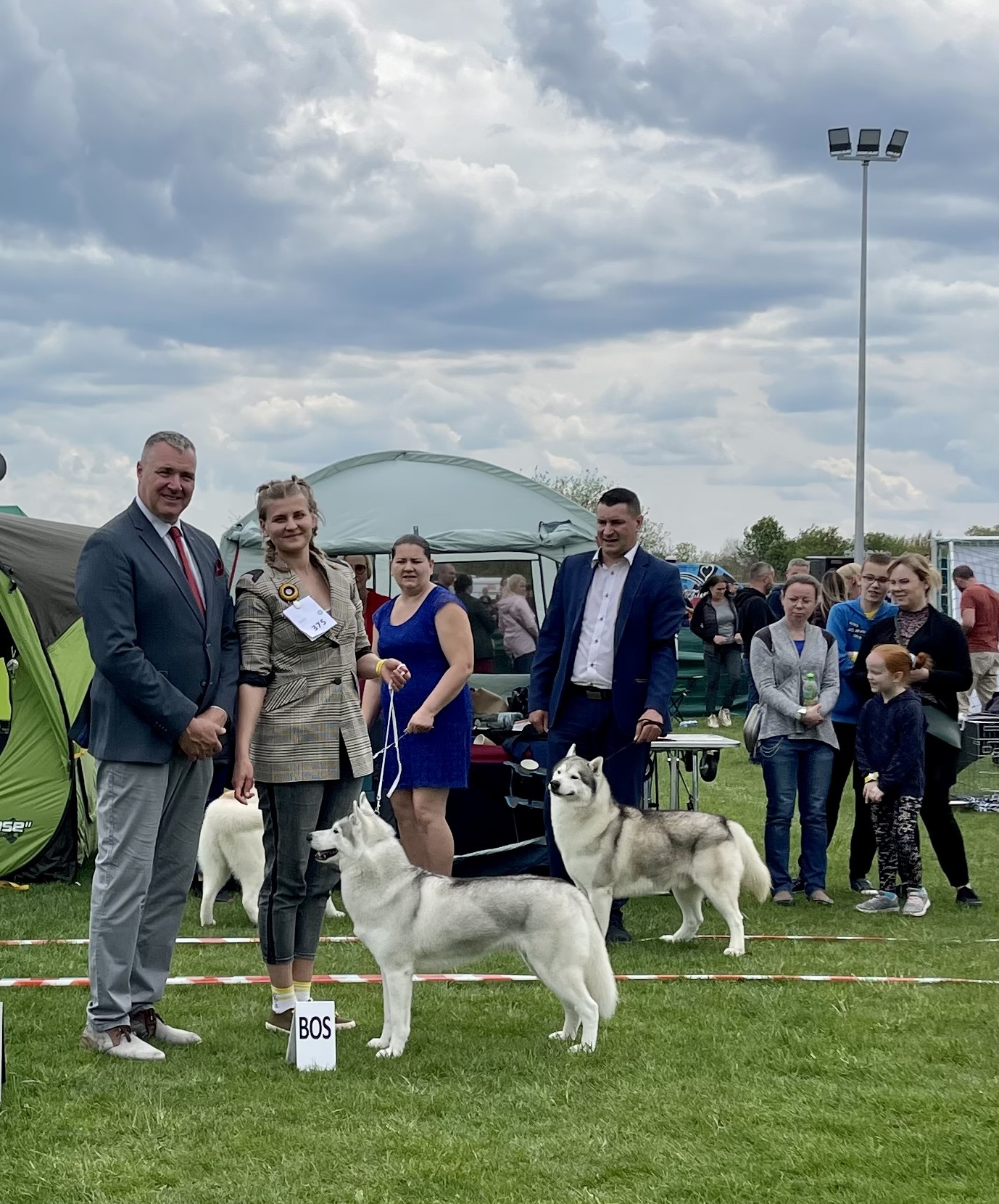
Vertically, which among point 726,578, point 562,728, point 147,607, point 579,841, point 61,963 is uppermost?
point 726,578

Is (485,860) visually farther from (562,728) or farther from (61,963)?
(61,963)

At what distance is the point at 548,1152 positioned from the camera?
11.0 feet

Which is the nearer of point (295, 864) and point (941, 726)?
point (295, 864)

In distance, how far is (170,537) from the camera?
414 centimetres

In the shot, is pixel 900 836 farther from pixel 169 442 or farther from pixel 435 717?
pixel 169 442

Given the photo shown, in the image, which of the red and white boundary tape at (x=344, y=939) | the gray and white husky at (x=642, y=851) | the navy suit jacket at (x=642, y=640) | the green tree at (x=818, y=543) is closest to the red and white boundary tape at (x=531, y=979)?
the gray and white husky at (x=642, y=851)

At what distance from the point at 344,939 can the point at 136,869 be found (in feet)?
7.22

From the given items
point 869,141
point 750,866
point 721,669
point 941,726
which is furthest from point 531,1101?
point 869,141

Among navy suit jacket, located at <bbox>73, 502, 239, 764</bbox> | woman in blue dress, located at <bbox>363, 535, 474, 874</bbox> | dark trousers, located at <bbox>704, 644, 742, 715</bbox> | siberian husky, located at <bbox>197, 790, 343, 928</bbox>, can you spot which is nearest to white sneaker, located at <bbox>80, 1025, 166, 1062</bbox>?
navy suit jacket, located at <bbox>73, 502, 239, 764</bbox>

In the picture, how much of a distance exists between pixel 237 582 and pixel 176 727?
0.60 meters

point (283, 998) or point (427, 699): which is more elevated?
point (427, 699)

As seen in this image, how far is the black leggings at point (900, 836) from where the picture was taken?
6645 millimetres

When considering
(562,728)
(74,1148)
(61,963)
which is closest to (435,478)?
(562,728)

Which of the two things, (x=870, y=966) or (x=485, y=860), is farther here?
(x=485, y=860)
